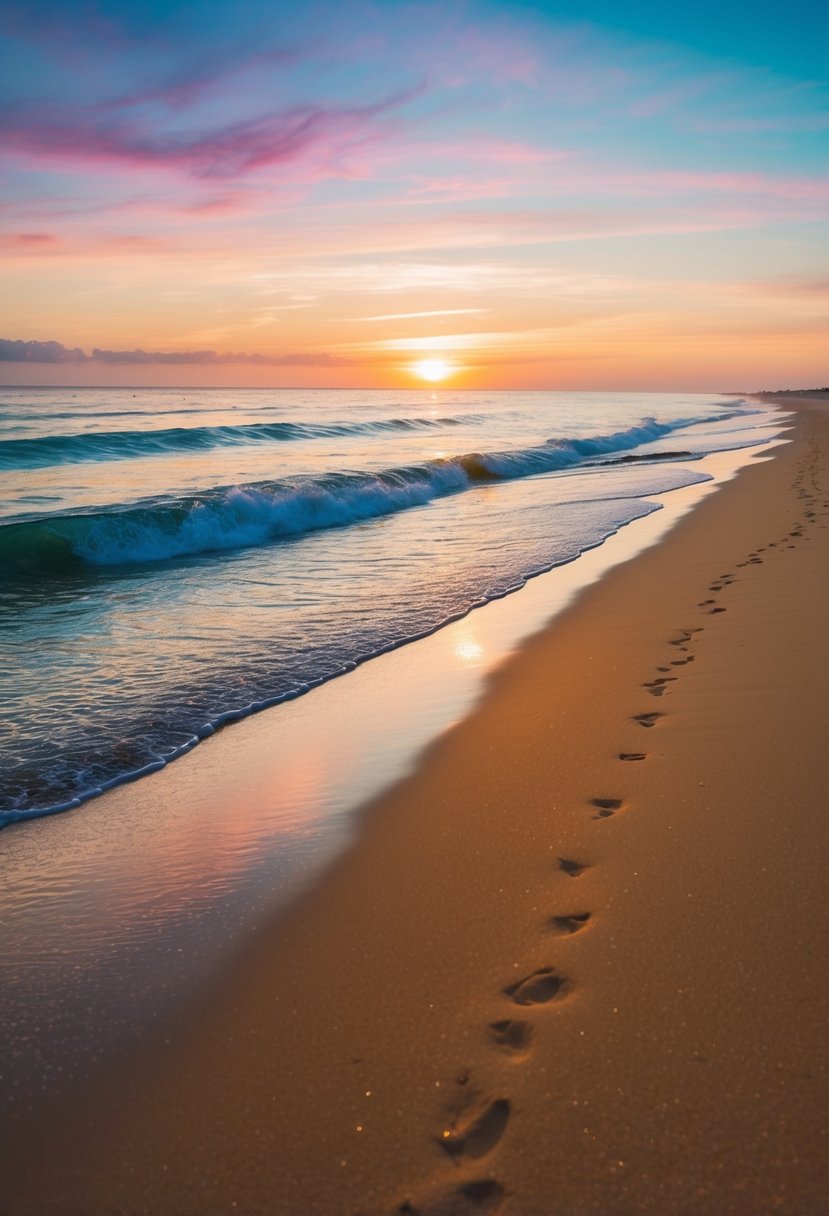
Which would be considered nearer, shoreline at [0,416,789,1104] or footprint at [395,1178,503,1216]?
footprint at [395,1178,503,1216]

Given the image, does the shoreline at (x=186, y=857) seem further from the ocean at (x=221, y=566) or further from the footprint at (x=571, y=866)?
the footprint at (x=571, y=866)

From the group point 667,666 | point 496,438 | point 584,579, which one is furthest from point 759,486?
point 496,438

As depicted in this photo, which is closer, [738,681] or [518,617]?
[738,681]

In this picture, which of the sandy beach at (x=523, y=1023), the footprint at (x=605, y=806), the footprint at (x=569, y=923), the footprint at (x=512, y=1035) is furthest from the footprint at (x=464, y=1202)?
the footprint at (x=605, y=806)

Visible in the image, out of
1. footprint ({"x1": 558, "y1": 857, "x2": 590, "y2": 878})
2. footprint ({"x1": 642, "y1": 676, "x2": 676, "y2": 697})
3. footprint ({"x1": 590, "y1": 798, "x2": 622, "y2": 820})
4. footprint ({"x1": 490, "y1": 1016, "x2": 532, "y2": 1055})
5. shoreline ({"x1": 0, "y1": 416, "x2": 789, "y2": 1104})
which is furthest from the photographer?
footprint ({"x1": 642, "y1": 676, "x2": 676, "y2": 697})

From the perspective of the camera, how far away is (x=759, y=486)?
52.1ft

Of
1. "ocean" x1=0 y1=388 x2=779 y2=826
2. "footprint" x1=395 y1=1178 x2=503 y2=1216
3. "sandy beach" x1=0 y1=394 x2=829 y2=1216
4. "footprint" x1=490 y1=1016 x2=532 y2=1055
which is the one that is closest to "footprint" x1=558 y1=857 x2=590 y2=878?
"sandy beach" x1=0 y1=394 x2=829 y2=1216

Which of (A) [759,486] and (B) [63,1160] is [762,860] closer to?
(B) [63,1160]

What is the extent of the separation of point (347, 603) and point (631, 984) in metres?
6.22

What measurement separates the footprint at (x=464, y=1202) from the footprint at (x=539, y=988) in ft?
1.99

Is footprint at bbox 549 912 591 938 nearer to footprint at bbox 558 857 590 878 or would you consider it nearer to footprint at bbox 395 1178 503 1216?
footprint at bbox 558 857 590 878

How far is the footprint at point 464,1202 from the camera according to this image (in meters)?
1.84

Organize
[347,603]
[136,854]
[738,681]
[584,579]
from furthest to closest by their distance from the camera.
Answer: [584,579], [347,603], [738,681], [136,854]

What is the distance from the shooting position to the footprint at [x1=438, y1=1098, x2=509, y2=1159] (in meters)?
1.99
